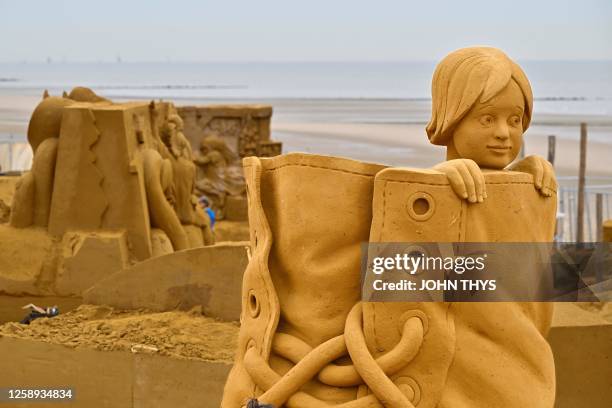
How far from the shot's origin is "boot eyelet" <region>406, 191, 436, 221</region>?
404cm

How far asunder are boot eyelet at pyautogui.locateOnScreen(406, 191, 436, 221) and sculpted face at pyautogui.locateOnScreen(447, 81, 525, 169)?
0.36 metres

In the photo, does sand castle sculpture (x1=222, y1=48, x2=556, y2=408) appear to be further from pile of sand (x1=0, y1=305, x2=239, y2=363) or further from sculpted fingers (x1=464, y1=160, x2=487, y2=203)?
pile of sand (x1=0, y1=305, x2=239, y2=363)

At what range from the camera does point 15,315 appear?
10.5 meters

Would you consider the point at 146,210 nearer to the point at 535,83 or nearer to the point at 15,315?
the point at 15,315

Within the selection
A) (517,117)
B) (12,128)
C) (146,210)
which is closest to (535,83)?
(12,128)

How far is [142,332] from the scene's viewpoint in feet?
24.4

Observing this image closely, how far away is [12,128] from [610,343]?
36602mm

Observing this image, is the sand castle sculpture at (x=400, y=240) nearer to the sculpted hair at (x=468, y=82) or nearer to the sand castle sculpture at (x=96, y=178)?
the sculpted hair at (x=468, y=82)

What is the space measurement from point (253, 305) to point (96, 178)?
6.27m

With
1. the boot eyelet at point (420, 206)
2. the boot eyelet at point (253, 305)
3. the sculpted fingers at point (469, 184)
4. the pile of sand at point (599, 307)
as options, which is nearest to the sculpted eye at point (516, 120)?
the sculpted fingers at point (469, 184)

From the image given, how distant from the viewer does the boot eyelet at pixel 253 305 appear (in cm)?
428

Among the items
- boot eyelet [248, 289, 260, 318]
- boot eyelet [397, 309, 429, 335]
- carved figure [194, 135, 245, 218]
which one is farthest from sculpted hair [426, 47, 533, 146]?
carved figure [194, 135, 245, 218]

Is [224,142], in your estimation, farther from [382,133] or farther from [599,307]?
[382,133]

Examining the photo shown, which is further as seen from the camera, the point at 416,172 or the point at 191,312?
the point at 191,312
